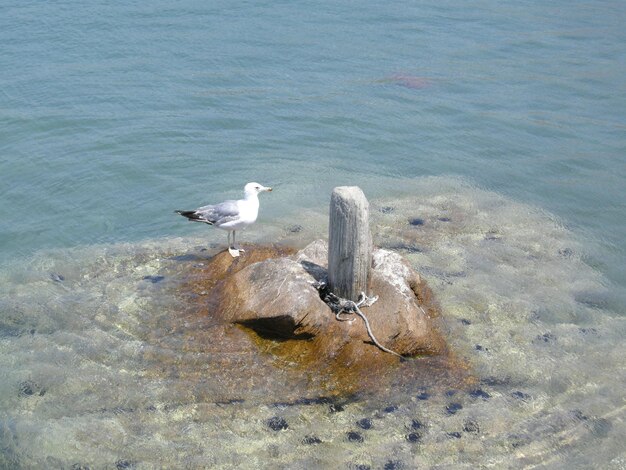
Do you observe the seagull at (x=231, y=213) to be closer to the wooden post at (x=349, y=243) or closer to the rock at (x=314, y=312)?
the rock at (x=314, y=312)

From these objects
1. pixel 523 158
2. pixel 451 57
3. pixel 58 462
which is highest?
pixel 451 57

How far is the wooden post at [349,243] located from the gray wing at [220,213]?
1761 millimetres

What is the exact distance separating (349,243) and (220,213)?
7.15 feet

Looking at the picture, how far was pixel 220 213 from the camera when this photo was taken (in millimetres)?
9406

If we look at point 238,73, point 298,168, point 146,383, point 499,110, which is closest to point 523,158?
point 499,110

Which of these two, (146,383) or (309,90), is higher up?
(309,90)

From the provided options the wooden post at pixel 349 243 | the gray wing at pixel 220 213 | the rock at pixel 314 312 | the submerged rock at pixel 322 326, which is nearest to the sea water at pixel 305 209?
the submerged rock at pixel 322 326

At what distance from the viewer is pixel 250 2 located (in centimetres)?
2195

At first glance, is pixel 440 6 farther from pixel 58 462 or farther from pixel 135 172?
pixel 58 462

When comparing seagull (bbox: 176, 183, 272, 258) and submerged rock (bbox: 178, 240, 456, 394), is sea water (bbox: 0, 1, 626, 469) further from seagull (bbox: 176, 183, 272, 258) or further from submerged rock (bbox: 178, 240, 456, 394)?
seagull (bbox: 176, 183, 272, 258)

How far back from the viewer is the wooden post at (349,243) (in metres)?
7.76

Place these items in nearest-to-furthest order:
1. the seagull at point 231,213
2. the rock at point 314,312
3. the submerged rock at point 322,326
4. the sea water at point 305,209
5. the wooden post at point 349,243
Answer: the sea water at point 305,209
the wooden post at point 349,243
the submerged rock at point 322,326
the rock at point 314,312
the seagull at point 231,213

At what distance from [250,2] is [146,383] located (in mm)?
16493

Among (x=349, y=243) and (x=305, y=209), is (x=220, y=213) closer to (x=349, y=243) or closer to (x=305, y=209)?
(x=349, y=243)
